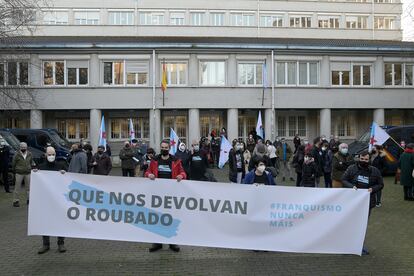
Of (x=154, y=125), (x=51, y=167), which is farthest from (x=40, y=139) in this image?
(x=51, y=167)

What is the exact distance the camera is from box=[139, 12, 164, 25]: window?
47688 mm

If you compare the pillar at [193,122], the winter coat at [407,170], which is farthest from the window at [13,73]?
the winter coat at [407,170]

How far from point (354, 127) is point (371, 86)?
3.64 metres

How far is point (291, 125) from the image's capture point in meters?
33.9

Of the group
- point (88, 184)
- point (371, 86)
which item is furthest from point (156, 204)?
point (371, 86)

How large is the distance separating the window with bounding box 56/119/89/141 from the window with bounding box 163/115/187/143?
5.68m

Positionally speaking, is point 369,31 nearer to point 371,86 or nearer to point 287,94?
point 371,86

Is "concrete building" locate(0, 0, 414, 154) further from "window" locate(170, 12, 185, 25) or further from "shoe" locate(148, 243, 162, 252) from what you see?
"shoe" locate(148, 243, 162, 252)

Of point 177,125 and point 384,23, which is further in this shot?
point 384,23

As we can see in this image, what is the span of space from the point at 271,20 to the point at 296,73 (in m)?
20.1

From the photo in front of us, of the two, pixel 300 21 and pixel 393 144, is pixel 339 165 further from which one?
pixel 300 21

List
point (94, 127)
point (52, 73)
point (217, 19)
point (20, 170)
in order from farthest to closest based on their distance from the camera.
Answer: point (217, 19) → point (52, 73) → point (94, 127) → point (20, 170)

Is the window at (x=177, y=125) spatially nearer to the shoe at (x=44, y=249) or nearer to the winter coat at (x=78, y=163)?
the winter coat at (x=78, y=163)

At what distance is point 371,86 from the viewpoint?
32.3 meters
